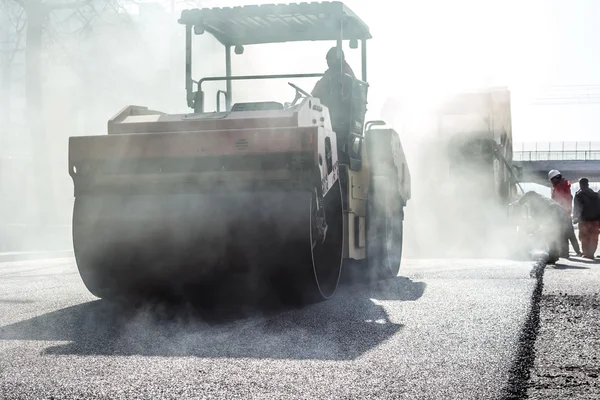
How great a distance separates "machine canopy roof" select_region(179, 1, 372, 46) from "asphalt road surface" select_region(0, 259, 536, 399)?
2.43m

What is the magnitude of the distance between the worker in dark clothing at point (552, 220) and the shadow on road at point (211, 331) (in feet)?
20.7

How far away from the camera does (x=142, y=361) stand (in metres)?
4.50

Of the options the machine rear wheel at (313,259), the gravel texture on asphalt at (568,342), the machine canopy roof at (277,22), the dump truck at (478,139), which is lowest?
the gravel texture on asphalt at (568,342)

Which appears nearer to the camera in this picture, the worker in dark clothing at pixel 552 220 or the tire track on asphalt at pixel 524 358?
the tire track on asphalt at pixel 524 358

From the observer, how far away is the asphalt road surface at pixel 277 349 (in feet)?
12.7

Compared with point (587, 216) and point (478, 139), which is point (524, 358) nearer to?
point (587, 216)

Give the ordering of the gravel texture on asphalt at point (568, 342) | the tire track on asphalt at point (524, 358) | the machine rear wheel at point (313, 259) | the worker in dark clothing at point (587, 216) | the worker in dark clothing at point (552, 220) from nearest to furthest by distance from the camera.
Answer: the tire track on asphalt at point (524, 358)
the gravel texture on asphalt at point (568, 342)
the machine rear wheel at point (313, 259)
the worker in dark clothing at point (552, 220)
the worker in dark clothing at point (587, 216)

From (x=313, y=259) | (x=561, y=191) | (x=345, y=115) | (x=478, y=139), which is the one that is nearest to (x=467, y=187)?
(x=478, y=139)

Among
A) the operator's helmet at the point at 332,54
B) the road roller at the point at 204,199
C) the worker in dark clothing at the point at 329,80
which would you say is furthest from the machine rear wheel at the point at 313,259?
the operator's helmet at the point at 332,54

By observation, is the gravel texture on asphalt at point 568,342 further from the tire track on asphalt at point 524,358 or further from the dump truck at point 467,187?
→ the dump truck at point 467,187

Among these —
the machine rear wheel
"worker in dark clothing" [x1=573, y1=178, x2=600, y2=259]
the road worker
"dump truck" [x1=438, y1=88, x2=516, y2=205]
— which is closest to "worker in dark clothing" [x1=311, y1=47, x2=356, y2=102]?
the machine rear wheel

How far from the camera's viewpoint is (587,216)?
13586mm

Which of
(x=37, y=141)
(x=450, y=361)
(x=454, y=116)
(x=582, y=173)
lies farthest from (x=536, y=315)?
(x=582, y=173)

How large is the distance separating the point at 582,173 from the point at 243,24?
63754 millimetres
